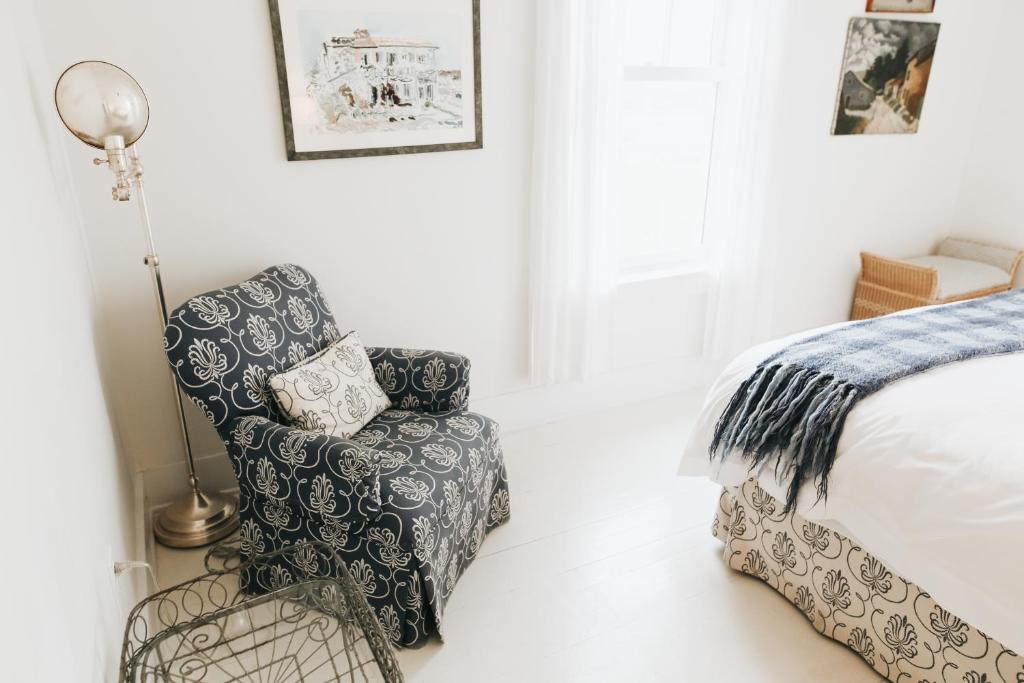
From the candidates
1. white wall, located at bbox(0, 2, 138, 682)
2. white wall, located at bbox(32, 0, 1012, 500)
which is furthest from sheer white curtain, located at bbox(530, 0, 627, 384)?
white wall, located at bbox(0, 2, 138, 682)

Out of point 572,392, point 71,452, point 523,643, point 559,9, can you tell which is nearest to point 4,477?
point 71,452

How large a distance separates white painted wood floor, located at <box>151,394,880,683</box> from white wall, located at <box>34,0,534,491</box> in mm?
656

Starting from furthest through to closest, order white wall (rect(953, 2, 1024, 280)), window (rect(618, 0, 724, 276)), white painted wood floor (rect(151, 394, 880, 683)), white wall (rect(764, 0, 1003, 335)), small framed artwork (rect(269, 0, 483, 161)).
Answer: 1. white wall (rect(953, 2, 1024, 280))
2. white wall (rect(764, 0, 1003, 335))
3. window (rect(618, 0, 724, 276))
4. small framed artwork (rect(269, 0, 483, 161))
5. white painted wood floor (rect(151, 394, 880, 683))

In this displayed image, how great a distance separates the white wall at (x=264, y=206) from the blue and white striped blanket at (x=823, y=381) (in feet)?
4.07

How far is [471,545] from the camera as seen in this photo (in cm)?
215

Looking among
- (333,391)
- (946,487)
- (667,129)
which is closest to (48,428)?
(333,391)

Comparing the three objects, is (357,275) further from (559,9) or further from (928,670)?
(928,670)

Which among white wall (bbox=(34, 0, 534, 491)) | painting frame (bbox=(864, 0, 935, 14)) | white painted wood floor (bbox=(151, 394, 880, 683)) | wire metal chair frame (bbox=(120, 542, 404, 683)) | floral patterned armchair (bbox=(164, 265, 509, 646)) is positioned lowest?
white painted wood floor (bbox=(151, 394, 880, 683))

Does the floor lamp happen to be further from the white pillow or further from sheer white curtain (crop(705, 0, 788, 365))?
sheer white curtain (crop(705, 0, 788, 365))

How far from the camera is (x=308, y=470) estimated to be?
5.81ft

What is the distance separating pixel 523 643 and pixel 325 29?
6.65 ft

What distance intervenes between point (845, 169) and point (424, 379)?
8.49ft

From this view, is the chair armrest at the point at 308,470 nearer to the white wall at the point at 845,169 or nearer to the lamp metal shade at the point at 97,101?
the lamp metal shade at the point at 97,101

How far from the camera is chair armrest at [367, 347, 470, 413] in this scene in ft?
7.43
